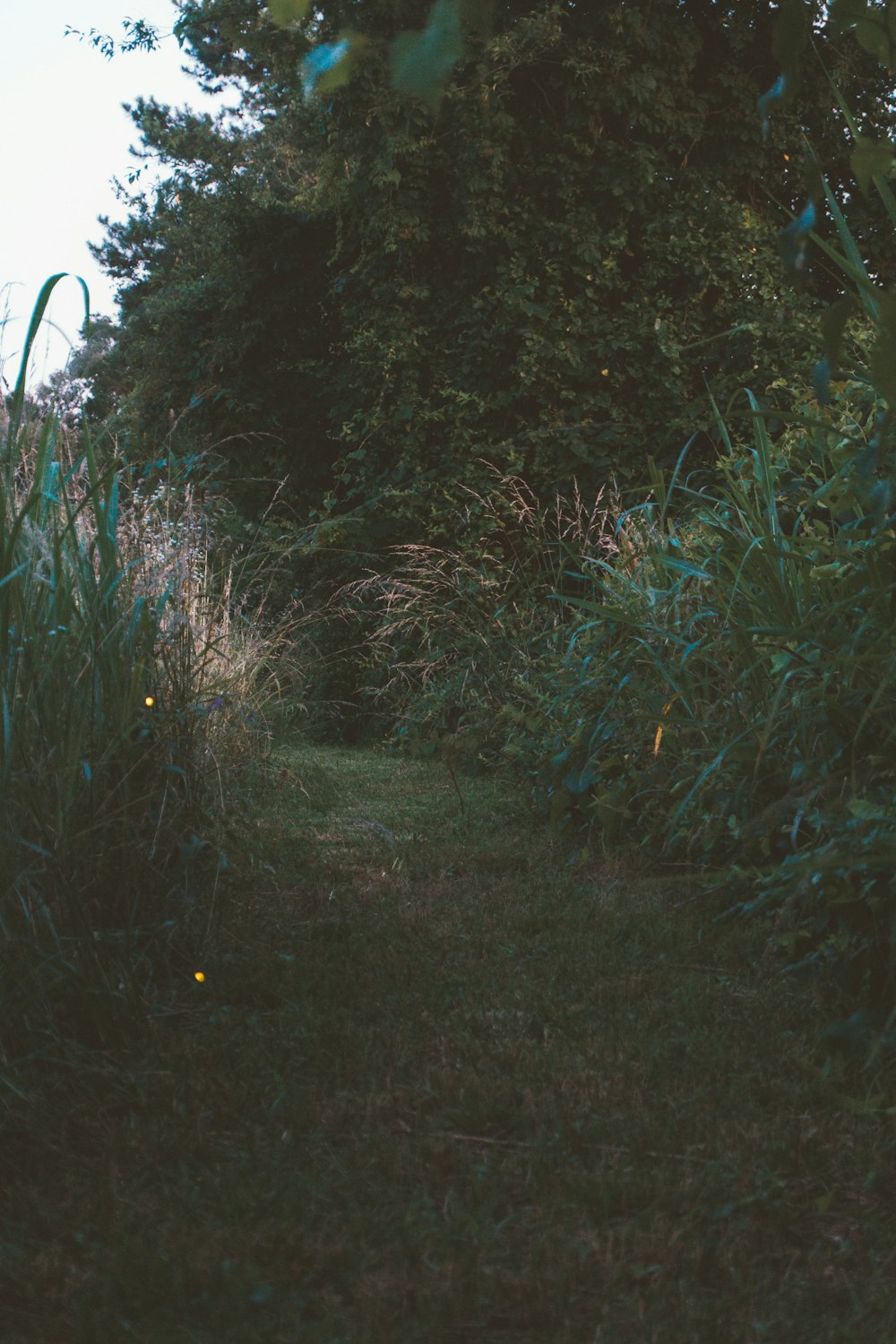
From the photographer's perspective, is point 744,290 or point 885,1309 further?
point 744,290

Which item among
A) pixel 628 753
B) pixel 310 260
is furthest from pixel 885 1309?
pixel 310 260

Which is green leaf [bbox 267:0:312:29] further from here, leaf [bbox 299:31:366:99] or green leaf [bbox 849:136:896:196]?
green leaf [bbox 849:136:896:196]

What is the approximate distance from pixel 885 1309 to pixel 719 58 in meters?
8.69

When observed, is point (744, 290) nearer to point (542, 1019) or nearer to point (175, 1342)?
point (542, 1019)

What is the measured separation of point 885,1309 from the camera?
1.49 m

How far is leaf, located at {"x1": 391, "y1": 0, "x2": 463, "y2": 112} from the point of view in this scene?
0.82 meters

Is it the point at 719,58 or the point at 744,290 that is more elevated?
the point at 719,58

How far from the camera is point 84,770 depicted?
2350 mm

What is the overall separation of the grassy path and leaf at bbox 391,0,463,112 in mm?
1369

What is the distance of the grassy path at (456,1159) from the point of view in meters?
1.50

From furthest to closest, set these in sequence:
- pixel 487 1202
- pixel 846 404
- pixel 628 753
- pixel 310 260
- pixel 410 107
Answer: pixel 310 260, pixel 410 107, pixel 628 753, pixel 846 404, pixel 487 1202

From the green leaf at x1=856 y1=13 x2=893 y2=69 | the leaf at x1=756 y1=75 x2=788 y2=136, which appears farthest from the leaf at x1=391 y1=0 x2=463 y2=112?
the green leaf at x1=856 y1=13 x2=893 y2=69

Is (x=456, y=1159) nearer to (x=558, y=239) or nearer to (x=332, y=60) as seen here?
(x=332, y=60)

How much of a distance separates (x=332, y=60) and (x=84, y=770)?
1700mm
